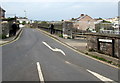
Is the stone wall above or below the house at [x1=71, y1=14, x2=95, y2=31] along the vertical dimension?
below

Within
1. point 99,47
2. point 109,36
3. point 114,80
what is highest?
point 109,36

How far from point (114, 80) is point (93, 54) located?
6541 millimetres

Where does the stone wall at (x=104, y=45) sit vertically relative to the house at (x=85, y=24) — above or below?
below

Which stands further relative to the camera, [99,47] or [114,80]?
[99,47]

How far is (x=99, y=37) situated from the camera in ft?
48.0

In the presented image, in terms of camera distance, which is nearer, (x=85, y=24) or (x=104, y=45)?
(x=104, y=45)

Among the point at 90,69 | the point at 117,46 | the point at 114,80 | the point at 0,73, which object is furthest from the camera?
the point at 117,46

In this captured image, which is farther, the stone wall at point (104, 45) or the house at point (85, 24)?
the house at point (85, 24)

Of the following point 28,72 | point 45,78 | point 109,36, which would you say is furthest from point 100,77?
point 109,36

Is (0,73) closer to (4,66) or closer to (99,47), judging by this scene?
(4,66)

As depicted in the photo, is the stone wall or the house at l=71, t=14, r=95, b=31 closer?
the stone wall

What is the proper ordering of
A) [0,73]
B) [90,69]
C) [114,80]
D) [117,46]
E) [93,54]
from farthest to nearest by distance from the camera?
[93,54], [117,46], [90,69], [0,73], [114,80]

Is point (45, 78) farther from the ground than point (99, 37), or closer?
closer

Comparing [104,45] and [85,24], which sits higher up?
[85,24]
